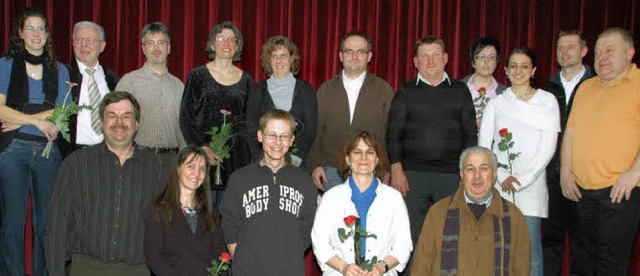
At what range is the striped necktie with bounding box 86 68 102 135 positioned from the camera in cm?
440

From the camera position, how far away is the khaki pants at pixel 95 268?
3.34 m

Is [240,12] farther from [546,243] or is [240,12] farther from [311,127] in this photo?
[546,243]

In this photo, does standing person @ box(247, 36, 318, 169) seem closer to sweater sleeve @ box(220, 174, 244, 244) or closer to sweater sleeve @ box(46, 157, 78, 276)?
sweater sleeve @ box(220, 174, 244, 244)

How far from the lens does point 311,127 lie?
14.5 feet

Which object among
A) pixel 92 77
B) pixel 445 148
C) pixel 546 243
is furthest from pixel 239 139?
pixel 546 243

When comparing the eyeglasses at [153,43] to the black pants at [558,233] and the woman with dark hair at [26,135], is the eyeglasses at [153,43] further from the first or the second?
the black pants at [558,233]

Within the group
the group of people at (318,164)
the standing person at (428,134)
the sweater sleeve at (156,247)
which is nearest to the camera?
the sweater sleeve at (156,247)

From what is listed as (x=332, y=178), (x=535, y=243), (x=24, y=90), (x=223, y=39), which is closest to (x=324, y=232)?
(x=332, y=178)

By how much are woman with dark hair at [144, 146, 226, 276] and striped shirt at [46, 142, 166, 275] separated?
0.12 m

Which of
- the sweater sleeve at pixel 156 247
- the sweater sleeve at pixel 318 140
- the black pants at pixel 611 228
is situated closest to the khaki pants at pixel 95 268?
the sweater sleeve at pixel 156 247

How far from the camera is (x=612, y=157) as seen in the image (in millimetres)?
3953

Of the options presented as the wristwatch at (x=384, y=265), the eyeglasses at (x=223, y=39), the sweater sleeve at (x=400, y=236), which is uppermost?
the eyeglasses at (x=223, y=39)

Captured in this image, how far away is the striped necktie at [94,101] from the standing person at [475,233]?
2504 mm

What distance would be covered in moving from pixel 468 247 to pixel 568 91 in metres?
1.99
